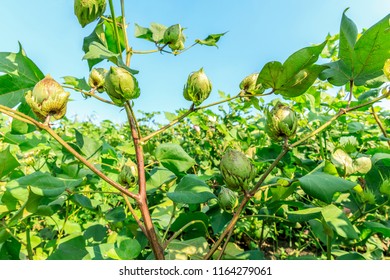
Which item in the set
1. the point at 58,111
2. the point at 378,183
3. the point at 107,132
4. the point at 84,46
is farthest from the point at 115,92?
the point at 107,132

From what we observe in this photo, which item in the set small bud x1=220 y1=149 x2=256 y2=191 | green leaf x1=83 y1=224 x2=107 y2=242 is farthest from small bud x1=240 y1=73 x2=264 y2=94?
green leaf x1=83 y1=224 x2=107 y2=242

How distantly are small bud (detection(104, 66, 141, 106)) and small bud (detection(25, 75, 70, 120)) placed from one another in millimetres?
94

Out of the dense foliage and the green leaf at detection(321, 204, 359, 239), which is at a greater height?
the dense foliage

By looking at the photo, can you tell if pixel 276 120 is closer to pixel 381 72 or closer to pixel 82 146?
pixel 381 72

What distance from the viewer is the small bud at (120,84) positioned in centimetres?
69

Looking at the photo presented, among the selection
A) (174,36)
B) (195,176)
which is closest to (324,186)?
(195,176)

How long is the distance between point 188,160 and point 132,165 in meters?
0.16

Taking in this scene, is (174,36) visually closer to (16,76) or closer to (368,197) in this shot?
(16,76)

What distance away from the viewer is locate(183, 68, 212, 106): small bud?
805 mm

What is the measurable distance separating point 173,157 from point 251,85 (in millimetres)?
294

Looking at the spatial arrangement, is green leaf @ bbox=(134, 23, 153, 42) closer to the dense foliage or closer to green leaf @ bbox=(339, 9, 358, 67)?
the dense foliage

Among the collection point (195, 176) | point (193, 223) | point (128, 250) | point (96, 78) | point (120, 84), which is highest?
point (96, 78)

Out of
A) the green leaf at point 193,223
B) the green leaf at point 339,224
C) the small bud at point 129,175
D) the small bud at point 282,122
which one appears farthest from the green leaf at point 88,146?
the green leaf at point 339,224

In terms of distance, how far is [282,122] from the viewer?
2.41ft
